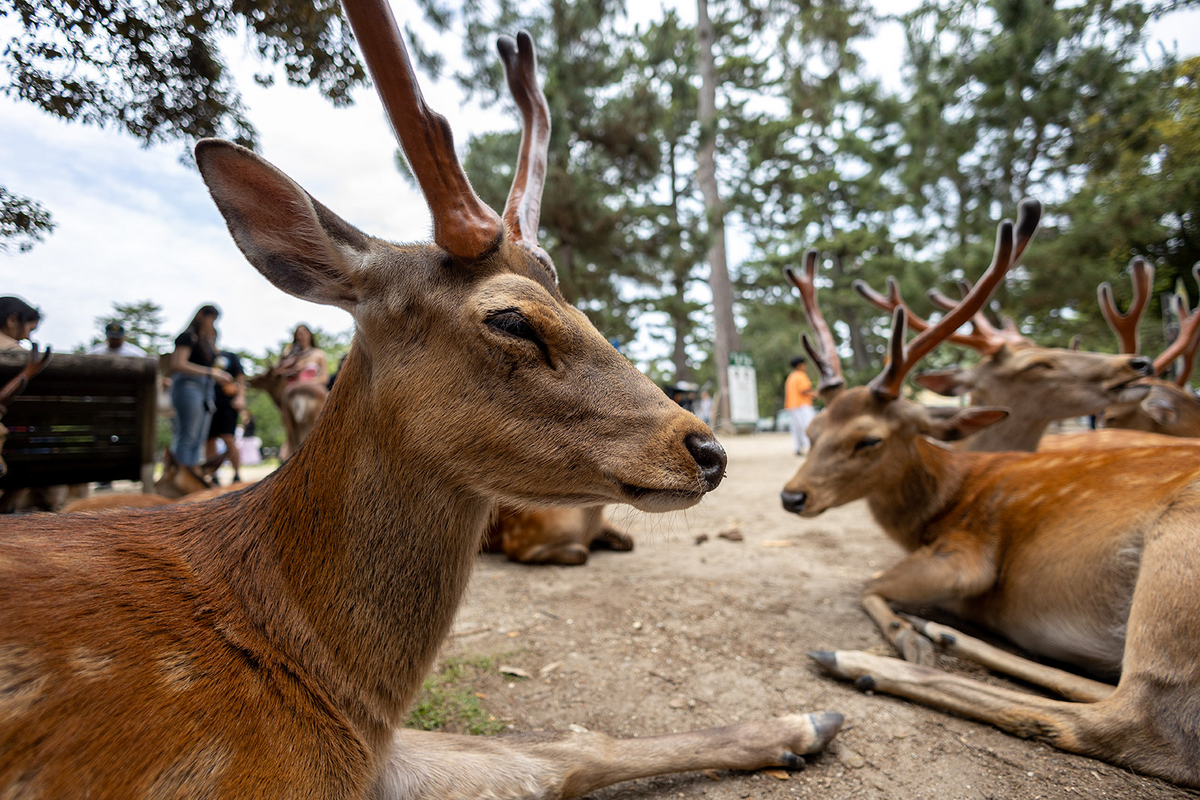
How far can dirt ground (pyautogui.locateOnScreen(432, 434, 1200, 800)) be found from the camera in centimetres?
185

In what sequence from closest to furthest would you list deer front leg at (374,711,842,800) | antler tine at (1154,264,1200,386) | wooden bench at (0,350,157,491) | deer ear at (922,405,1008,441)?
deer front leg at (374,711,842,800) → wooden bench at (0,350,157,491) → deer ear at (922,405,1008,441) → antler tine at (1154,264,1200,386)

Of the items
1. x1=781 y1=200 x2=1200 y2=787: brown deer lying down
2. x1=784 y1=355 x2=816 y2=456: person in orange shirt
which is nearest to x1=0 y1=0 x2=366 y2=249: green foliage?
x1=781 y1=200 x2=1200 y2=787: brown deer lying down

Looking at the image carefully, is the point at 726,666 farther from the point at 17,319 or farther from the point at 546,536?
the point at 17,319

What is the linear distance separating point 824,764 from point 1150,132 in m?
21.1

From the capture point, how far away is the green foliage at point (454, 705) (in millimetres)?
2135

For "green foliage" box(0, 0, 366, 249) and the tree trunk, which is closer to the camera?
"green foliage" box(0, 0, 366, 249)

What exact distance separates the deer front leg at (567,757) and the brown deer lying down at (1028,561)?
0.68 metres

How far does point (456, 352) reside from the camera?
1486 mm

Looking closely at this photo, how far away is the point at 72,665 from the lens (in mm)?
1015

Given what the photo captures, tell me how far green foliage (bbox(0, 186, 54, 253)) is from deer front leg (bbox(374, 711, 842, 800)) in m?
2.30

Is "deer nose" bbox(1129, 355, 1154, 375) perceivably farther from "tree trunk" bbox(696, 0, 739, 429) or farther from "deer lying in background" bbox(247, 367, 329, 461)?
"tree trunk" bbox(696, 0, 739, 429)

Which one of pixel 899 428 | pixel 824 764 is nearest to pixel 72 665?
pixel 824 764

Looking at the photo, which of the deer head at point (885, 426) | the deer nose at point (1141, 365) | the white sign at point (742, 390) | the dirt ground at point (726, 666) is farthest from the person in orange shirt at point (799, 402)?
the deer head at point (885, 426)

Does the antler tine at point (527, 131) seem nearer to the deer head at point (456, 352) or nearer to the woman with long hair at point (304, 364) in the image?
the deer head at point (456, 352)
